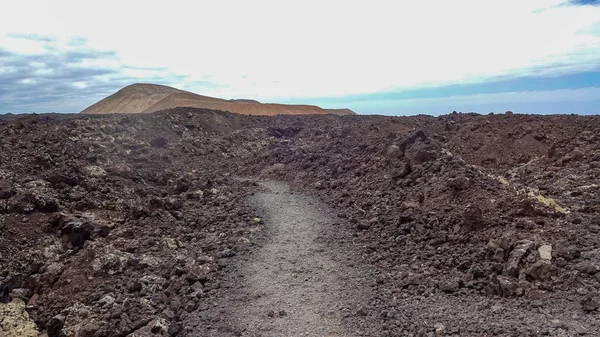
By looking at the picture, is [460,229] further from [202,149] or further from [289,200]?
[202,149]

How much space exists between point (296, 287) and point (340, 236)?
273 centimetres

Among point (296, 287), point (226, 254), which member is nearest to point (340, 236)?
point (296, 287)

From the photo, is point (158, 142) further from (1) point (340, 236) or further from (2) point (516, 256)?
(2) point (516, 256)

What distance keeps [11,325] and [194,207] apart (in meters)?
6.04

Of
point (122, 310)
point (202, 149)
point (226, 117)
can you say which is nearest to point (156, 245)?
point (122, 310)

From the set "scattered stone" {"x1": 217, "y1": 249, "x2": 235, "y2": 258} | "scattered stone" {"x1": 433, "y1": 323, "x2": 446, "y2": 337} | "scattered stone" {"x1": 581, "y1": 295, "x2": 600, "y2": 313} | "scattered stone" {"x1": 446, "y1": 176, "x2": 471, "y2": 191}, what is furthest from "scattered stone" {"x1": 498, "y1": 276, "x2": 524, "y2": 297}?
"scattered stone" {"x1": 217, "y1": 249, "x2": 235, "y2": 258}

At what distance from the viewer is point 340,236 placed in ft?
35.2

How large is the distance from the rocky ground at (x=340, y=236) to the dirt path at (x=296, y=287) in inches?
2.5

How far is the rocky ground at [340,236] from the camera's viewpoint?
22.8 feet

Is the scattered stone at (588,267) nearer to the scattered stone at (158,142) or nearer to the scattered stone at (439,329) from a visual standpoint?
the scattered stone at (439,329)

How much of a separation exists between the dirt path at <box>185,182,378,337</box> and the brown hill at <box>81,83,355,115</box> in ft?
103

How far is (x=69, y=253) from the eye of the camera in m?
9.58

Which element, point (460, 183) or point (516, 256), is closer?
point (516, 256)

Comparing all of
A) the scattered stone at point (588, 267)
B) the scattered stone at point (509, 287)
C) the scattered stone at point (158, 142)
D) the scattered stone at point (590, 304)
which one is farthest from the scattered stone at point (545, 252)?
the scattered stone at point (158, 142)
